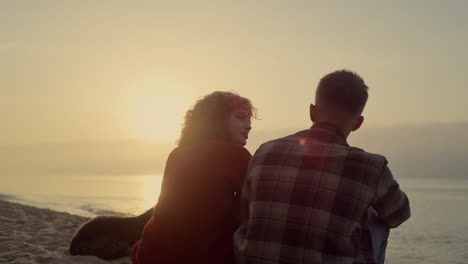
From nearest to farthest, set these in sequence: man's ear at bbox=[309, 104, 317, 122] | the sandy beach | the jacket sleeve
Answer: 1. man's ear at bbox=[309, 104, 317, 122]
2. the jacket sleeve
3. the sandy beach

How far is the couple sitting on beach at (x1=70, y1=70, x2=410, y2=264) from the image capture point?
2.74 metres

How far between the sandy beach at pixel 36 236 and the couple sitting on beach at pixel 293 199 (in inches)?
103

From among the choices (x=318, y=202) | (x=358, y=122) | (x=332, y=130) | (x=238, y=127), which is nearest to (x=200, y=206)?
(x=238, y=127)

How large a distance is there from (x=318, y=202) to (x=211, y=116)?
4.26 feet

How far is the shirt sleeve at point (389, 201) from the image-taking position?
275cm

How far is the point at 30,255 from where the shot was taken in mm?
5730

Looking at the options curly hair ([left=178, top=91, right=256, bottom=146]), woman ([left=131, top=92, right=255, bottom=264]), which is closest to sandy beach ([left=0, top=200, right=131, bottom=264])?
woman ([left=131, top=92, right=255, bottom=264])

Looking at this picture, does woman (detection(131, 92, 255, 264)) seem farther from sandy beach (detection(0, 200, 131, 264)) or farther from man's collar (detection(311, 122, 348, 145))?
sandy beach (detection(0, 200, 131, 264))

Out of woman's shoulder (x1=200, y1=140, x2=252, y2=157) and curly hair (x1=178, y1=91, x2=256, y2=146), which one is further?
curly hair (x1=178, y1=91, x2=256, y2=146)

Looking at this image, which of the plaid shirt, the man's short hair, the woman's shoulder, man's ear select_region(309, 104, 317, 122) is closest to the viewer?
the plaid shirt

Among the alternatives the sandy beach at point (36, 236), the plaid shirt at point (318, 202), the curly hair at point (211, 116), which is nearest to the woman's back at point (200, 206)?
the curly hair at point (211, 116)

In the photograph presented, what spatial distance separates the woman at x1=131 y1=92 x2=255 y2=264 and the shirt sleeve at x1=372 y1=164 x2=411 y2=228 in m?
0.93

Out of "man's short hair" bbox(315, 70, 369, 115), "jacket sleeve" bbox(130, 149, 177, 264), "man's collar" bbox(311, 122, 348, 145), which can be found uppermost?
"man's short hair" bbox(315, 70, 369, 115)

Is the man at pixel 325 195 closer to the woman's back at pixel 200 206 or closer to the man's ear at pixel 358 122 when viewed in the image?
the man's ear at pixel 358 122
